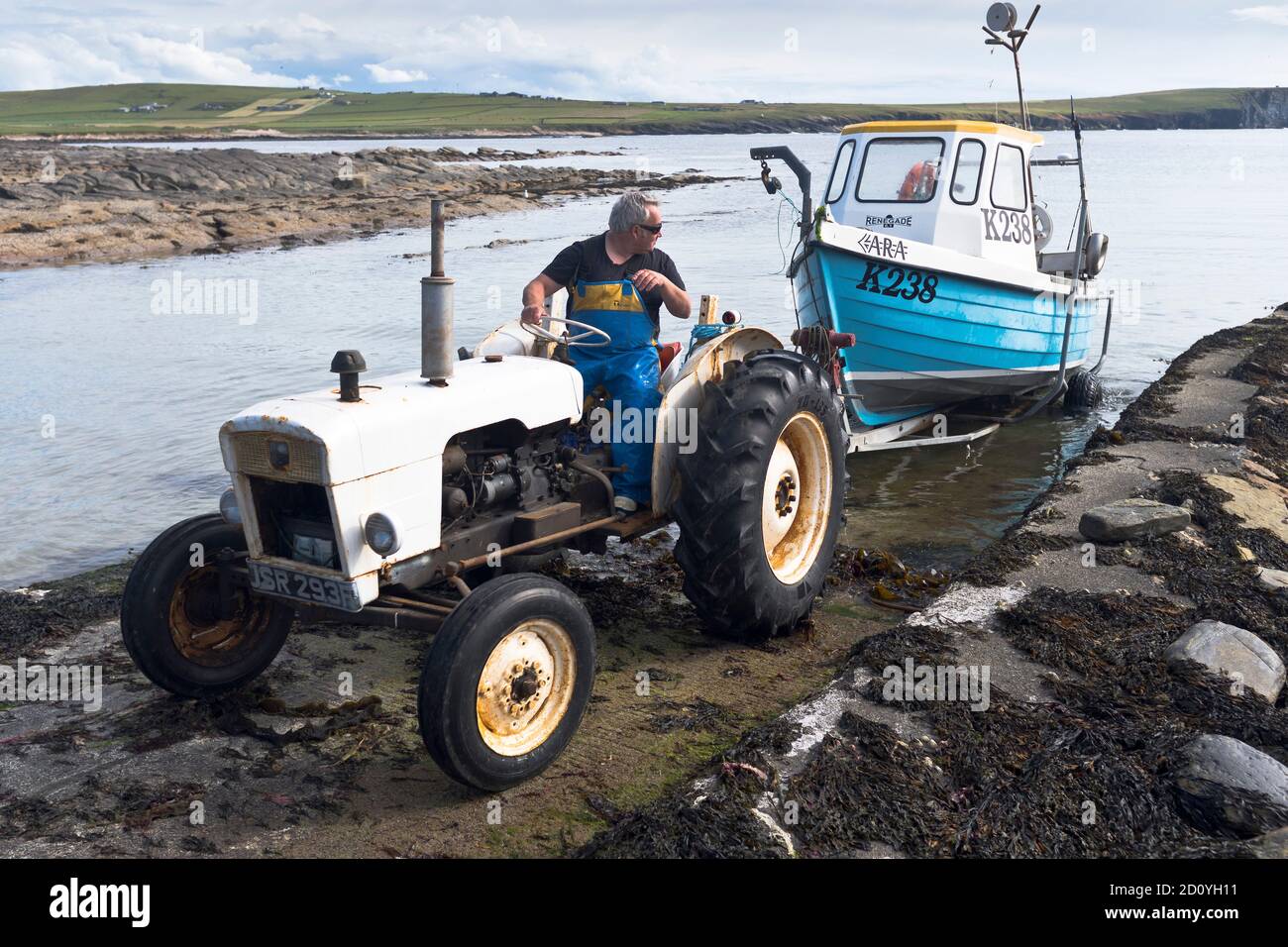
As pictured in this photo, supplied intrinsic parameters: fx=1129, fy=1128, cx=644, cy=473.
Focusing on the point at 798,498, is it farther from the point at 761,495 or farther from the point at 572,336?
the point at 572,336

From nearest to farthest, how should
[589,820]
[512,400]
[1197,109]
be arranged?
[589,820] → [512,400] → [1197,109]

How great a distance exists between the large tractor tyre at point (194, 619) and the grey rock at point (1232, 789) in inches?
144

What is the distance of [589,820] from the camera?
163 inches

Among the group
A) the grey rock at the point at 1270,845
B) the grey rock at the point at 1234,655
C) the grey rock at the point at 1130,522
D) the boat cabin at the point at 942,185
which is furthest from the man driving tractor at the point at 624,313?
the boat cabin at the point at 942,185

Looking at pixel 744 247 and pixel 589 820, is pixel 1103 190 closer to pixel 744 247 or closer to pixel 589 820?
pixel 744 247

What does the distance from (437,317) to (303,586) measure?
1.18 meters

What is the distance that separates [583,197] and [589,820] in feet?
148

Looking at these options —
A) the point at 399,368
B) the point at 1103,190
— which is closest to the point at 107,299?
the point at 399,368

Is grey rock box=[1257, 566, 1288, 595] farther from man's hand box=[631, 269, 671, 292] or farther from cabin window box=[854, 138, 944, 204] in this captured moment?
cabin window box=[854, 138, 944, 204]

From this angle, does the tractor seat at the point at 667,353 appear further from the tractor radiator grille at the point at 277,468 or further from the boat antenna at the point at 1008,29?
the boat antenna at the point at 1008,29

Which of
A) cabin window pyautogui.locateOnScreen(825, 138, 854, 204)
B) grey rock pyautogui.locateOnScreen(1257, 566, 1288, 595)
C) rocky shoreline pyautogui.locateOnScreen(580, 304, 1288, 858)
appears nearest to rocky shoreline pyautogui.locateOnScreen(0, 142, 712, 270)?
cabin window pyautogui.locateOnScreen(825, 138, 854, 204)

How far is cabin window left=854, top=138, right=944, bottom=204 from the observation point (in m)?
10.7
